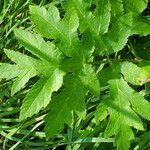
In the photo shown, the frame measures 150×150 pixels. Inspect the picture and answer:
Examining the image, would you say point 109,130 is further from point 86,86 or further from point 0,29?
point 0,29

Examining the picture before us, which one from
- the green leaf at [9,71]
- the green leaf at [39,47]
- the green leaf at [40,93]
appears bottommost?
the green leaf at [40,93]

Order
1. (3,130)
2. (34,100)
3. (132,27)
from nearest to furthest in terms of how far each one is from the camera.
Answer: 1. (34,100)
2. (132,27)
3. (3,130)

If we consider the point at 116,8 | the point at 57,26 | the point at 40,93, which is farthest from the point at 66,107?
the point at 116,8

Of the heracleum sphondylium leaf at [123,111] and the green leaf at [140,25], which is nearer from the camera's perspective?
the heracleum sphondylium leaf at [123,111]

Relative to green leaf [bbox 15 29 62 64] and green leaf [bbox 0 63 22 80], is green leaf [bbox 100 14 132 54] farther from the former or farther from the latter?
green leaf [bbox 0 63 22 80]

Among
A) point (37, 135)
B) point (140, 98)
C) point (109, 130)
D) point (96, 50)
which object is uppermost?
point (96, 50)

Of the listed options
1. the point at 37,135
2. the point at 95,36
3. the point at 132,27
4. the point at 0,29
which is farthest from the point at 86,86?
the point at 0,29

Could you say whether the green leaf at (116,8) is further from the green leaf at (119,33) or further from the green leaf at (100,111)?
the green leaf at (100,111)

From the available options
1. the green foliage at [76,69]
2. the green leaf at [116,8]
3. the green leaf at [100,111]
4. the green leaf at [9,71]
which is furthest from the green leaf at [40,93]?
the green leaf at [116,8]

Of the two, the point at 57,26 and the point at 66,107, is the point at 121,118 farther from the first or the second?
the point at 57,26
